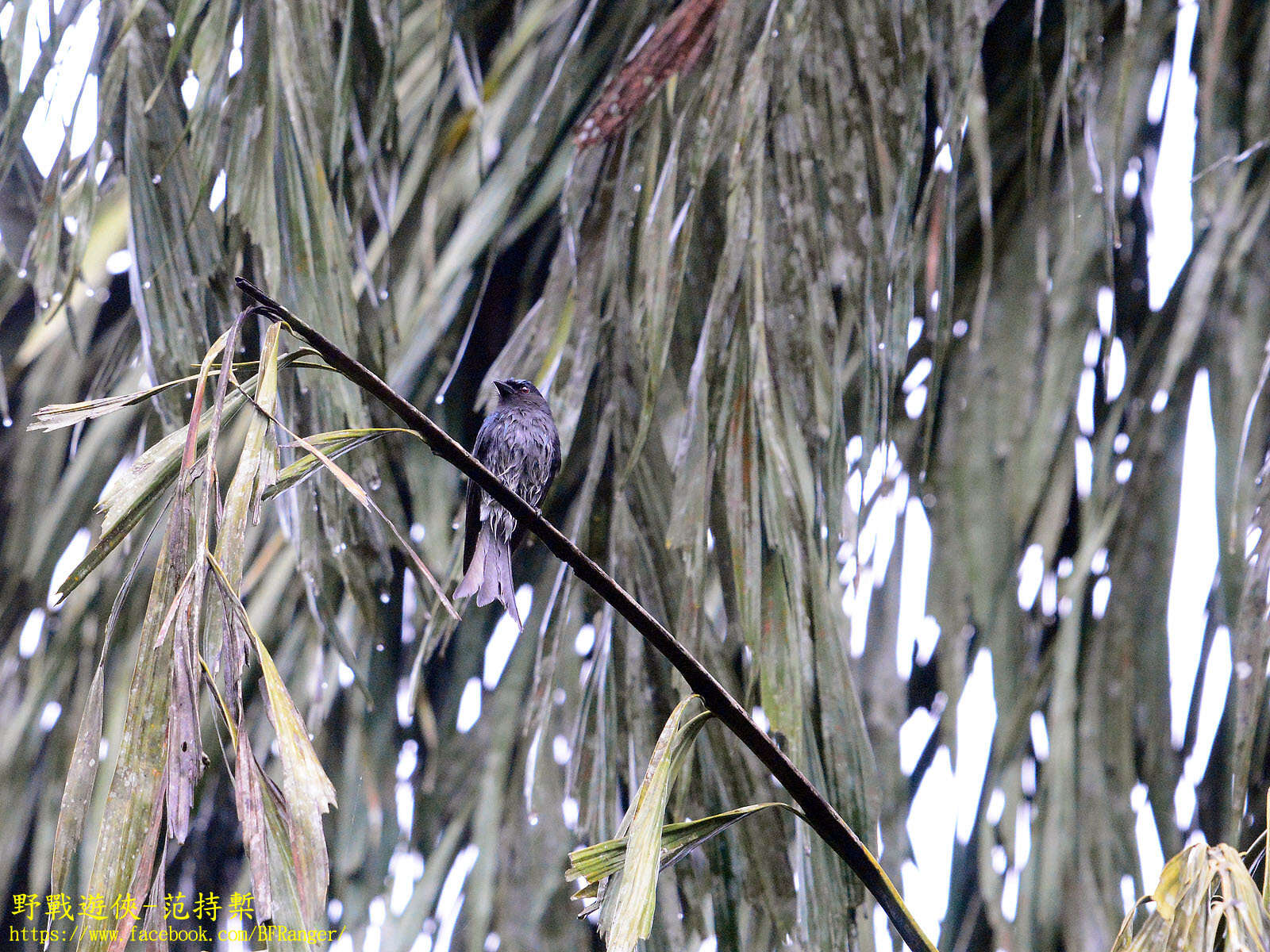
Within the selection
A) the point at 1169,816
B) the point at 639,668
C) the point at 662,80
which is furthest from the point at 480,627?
the point at 1169,816

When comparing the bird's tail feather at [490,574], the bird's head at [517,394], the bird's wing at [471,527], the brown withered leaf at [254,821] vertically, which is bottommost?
the brown withered leaf at [254,821]

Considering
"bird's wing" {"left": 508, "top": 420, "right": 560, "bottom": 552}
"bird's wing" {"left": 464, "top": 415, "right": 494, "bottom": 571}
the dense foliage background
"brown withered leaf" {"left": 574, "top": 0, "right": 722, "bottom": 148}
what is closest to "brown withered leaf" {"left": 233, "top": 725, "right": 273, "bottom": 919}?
the dense foliage background

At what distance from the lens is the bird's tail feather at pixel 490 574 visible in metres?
1.80

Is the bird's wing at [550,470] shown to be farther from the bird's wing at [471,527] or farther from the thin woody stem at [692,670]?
the thin woody stem at [692,670]

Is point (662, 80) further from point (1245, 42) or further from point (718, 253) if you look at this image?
point (1245, 42)

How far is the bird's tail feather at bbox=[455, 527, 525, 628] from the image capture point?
1.80m

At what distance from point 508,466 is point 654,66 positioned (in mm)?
1244

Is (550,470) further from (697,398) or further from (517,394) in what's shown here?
(697,398)

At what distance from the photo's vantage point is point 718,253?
2.06 m

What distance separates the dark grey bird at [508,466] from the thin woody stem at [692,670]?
936 mm

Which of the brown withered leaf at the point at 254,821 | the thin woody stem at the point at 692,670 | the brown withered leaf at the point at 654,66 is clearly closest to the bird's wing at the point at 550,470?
the brown withered leaf at the point at 654,66

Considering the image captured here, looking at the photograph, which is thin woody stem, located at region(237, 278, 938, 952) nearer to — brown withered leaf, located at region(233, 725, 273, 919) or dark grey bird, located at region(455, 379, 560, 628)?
brown withered leaf, located at region(233, 725, 273, 919)

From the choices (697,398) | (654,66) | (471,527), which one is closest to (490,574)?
(471,527)

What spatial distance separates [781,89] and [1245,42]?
978 mm
